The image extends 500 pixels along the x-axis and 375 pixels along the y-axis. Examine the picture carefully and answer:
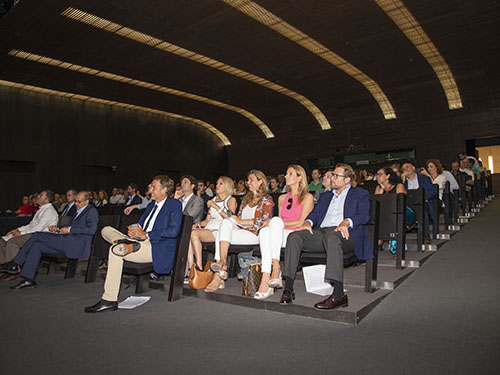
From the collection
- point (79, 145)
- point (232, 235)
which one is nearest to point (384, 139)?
point (79, 145)

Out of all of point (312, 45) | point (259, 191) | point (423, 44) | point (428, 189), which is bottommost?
point (259, 191)

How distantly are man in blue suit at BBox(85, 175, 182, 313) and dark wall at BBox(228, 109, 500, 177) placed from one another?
17309mm

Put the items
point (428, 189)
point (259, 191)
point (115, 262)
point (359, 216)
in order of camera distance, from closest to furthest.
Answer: point (359, 216) → point (115, 262) → point (259, 191) → point (428, 189)

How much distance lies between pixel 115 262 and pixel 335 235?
1.98 meters

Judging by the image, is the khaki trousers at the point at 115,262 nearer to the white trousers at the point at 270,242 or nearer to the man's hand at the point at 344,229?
the white trousers at the point at 270,242

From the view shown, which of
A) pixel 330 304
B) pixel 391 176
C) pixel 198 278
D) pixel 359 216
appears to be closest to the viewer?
pixel 330 304

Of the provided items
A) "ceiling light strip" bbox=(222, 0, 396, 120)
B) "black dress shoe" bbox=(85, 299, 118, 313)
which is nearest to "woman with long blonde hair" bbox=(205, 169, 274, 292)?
"black dress shoe" bbox=(85, 299, 118, 313)

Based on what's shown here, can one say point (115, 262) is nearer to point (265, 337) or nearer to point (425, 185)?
point (265, 337)

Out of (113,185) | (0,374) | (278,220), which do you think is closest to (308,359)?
(278,220)

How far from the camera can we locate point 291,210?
3.72m

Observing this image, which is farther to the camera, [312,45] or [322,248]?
[312,45]

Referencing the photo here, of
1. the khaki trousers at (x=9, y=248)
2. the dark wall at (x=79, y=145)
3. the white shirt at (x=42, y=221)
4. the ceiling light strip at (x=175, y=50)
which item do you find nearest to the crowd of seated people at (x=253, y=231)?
the khaki trousers at (x=9, y=248)

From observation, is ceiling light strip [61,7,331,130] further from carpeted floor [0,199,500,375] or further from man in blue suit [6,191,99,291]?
carpeted floor [0,199,500,375]

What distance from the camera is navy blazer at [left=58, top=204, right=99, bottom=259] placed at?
4.56 meters
